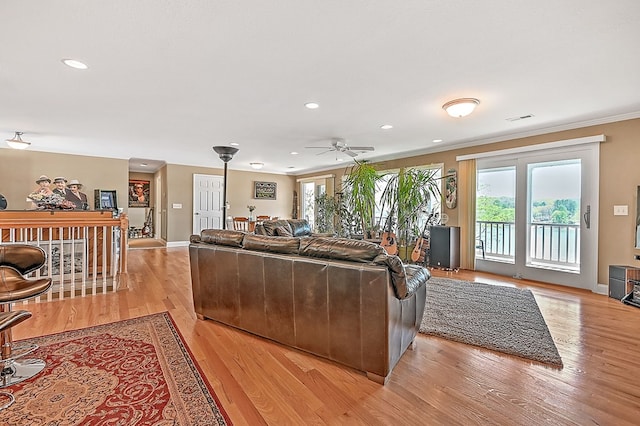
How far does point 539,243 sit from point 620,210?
1.08 m

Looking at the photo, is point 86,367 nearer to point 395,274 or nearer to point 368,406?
point 368,406

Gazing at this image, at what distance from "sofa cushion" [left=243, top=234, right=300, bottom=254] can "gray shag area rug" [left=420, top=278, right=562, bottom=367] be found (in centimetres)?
144

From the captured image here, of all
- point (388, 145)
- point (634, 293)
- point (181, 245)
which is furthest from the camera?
point (181, 245)

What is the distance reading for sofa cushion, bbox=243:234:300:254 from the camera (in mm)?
2327

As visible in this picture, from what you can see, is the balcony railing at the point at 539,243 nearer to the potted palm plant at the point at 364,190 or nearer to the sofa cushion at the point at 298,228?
the potted palm plant at the point at 364,190

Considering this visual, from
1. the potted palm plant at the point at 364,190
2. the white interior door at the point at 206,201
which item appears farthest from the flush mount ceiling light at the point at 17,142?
the potted palm plant at the point at 364,190

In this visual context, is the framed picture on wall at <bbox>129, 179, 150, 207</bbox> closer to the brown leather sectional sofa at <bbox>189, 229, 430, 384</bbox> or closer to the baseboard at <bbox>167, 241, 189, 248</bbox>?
the baseboard at <bbox>167, 241, 189, 248</bbox>

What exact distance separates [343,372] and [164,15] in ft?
8.63

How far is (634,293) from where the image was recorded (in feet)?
11.3

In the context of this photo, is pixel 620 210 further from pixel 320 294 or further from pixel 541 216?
pixel 320 294

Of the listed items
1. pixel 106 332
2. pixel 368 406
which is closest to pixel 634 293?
pixel 368 406

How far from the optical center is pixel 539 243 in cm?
467

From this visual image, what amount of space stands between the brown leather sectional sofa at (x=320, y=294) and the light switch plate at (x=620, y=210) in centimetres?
339

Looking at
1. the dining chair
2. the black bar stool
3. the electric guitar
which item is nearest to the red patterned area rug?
the black bar stool
